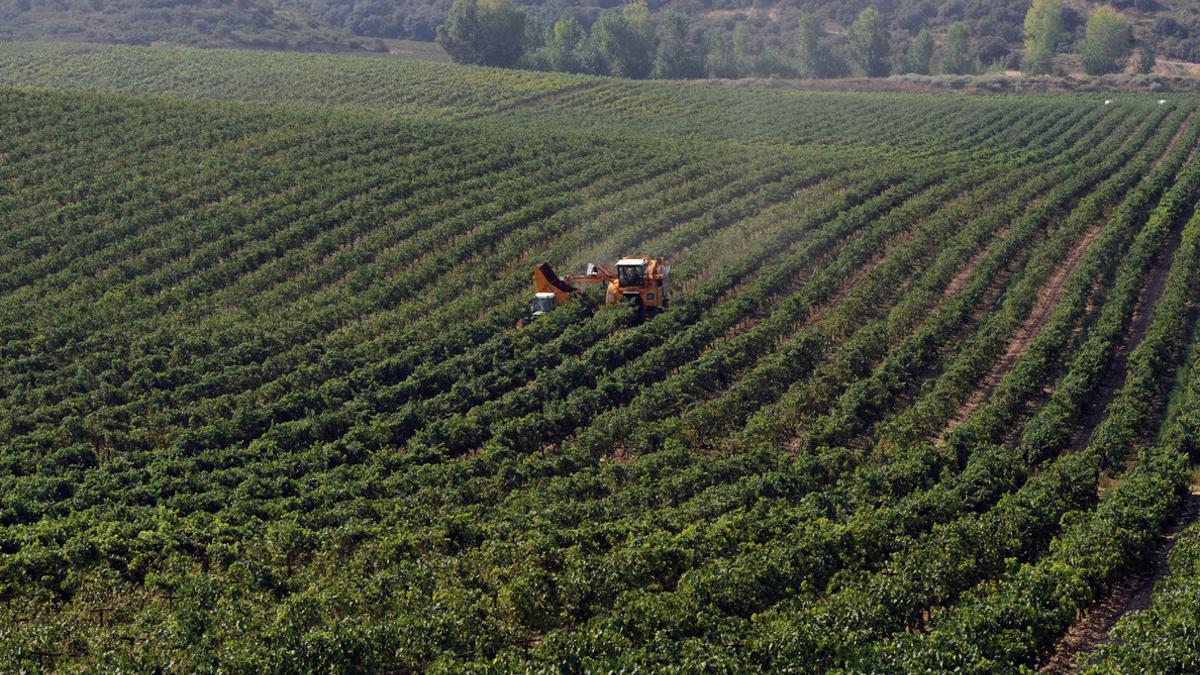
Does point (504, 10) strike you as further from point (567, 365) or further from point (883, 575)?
point (883, 575)

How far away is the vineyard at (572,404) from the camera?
1914 cm

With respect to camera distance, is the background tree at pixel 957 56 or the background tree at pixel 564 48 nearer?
the background tree at pixel 564 48

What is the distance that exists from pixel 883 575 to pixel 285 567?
11.4 m

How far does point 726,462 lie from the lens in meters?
26.4

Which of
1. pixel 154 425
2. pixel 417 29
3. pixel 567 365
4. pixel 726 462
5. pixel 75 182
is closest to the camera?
pixel 726 462

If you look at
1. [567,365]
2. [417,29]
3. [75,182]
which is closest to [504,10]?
[417,29]

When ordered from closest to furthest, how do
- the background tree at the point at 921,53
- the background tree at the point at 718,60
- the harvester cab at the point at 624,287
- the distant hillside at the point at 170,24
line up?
the harvester cab at the point at 624,287, the distant hillside at the point at 170,24, the background tree at the point at 718,60, the background tree at the point at 921,53

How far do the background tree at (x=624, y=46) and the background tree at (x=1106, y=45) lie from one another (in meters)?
49.3

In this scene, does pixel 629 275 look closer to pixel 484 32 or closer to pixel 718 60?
pixel 484 32

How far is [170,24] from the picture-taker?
5315 inches

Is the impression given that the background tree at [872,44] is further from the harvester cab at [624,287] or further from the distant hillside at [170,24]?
the harvester cab at [624,287]

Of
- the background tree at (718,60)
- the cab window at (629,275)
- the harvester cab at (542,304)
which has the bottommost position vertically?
the background tree at (718,60)

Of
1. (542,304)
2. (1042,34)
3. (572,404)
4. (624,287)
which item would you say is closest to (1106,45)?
(1042,34)

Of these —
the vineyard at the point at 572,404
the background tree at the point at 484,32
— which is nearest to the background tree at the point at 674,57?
the background tree at the point at 484,32
